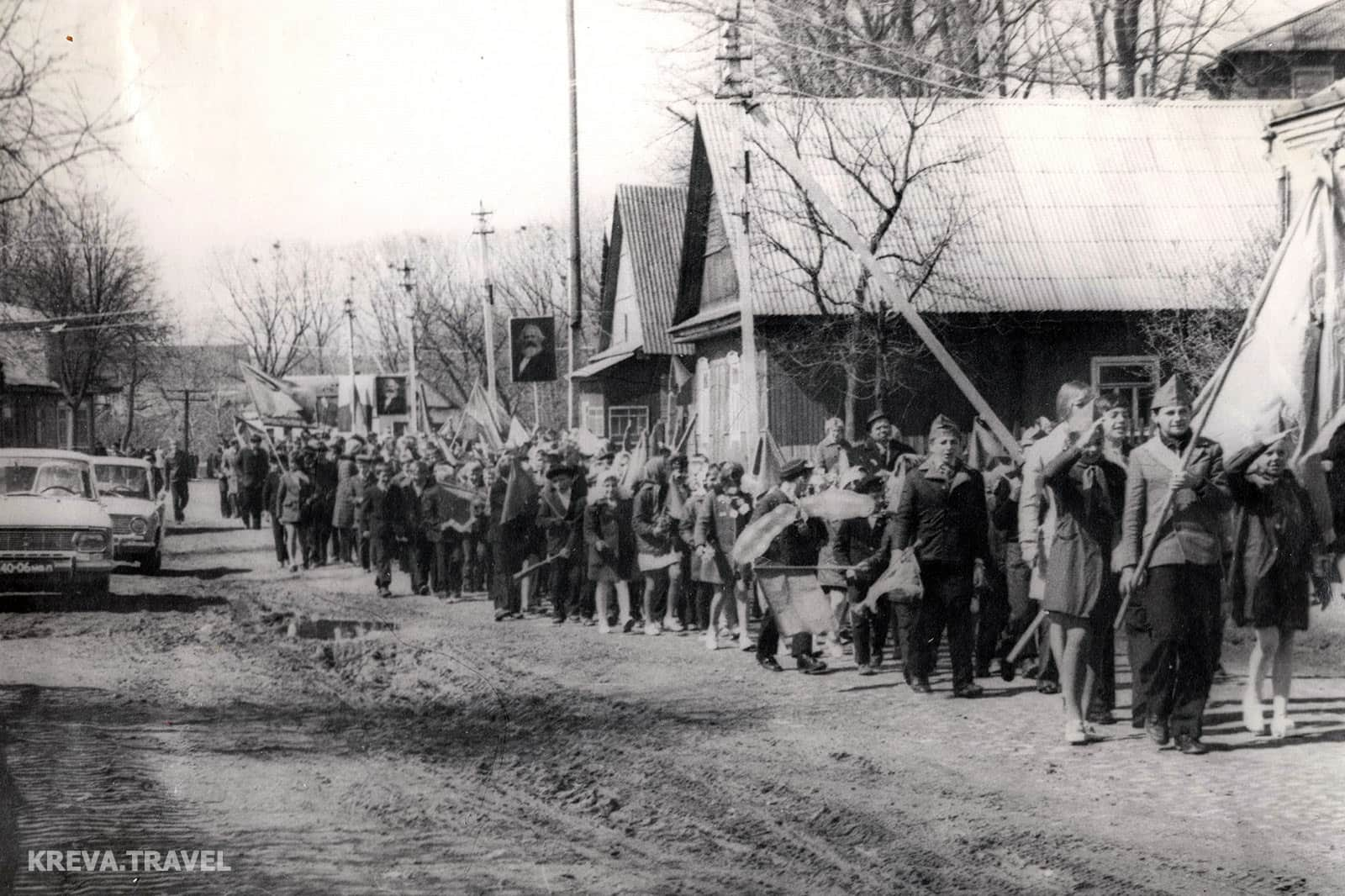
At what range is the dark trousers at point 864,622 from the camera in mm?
11047

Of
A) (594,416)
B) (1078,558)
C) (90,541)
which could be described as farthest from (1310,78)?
(90,541)

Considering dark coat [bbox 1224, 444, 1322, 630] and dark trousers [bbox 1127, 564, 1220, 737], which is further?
dark coat [bbox 1224, 444, 1322, 630]

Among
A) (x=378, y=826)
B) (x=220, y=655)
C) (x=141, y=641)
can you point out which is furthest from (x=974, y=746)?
(x=141, y=641)

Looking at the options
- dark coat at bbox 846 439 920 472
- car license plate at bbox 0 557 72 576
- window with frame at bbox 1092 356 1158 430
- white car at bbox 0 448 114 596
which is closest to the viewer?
dark coat at bbox 846 439 920 472

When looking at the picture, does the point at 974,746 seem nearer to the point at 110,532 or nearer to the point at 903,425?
the point at 110,532

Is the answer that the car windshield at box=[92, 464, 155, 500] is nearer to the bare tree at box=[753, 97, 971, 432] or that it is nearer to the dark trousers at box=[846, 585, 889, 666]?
the bare tree at box=[753, 97, 971, 432]

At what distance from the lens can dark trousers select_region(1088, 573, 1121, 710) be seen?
8391mm

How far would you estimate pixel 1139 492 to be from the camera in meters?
8.09

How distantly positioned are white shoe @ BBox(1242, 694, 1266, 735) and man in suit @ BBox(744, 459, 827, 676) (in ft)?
11.5

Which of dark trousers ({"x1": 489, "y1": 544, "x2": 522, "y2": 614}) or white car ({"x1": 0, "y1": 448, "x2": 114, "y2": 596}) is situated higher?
white car ({"x1": 0, "y1": 448, "x2": 114, "y2": 596})

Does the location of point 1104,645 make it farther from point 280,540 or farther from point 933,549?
point 280,540

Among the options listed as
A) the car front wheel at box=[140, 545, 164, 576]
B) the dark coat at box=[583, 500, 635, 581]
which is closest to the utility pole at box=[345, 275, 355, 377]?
the car front wheel at box=[140, 545, 164, 576]

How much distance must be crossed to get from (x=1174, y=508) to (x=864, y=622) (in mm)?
3565

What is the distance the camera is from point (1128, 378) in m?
24.1
